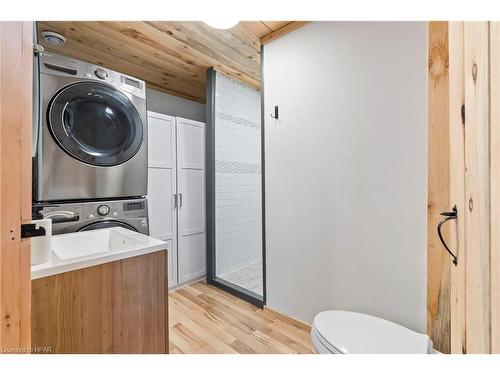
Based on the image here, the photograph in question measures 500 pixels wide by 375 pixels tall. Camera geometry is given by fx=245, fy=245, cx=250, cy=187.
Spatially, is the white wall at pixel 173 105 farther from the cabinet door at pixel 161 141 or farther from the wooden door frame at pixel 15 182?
the wooden door frame at pixel 15 182

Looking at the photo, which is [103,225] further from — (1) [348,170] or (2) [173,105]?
(2) [173,105]

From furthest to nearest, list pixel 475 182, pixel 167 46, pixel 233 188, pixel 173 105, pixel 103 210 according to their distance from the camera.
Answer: pixel 173 105 → pixel 233 188 → pixel 167 46 → pixel 103 210 → pixel 475 182

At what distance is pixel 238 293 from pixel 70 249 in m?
1.52

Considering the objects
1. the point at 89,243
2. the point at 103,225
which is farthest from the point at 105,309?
the point at 103,225

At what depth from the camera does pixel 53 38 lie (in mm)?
1911

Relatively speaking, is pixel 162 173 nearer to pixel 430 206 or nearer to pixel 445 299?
pixel 430 206

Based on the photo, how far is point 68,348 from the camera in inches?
32.8

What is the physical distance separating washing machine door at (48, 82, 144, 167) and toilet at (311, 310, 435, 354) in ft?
5.51

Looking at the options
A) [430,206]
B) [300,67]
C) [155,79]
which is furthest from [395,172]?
[155,79]

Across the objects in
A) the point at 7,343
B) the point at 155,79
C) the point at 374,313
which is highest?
the point at 155,79

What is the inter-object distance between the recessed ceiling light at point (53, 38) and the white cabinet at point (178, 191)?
2.75ft

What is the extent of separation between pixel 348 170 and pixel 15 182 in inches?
61.0

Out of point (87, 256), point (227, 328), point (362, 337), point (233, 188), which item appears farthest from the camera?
point (233, 188)

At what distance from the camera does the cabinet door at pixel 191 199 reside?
2.48 meters
